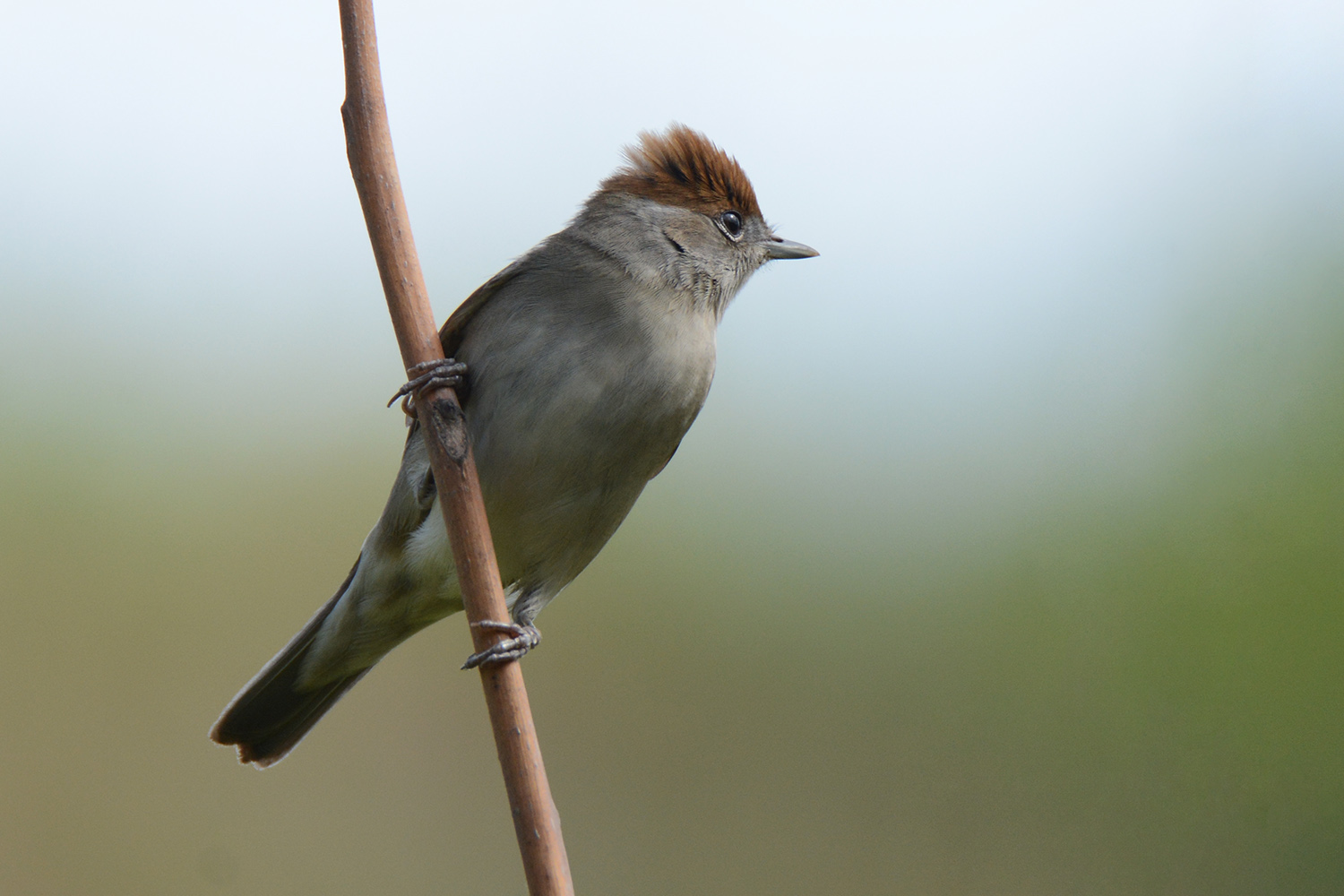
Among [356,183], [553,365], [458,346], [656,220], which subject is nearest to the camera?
[356,183]

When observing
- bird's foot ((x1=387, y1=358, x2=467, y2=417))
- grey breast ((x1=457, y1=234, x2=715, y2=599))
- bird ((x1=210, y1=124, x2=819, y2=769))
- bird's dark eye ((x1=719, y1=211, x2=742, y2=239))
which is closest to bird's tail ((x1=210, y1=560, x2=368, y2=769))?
bird ((x1=210, y1=124, x2=819, y2=769))

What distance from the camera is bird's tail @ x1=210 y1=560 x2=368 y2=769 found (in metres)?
3.41

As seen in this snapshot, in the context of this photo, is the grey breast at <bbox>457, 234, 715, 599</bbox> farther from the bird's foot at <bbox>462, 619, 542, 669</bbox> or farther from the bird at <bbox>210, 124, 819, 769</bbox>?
the bird's foot at <bbox>462, 619, 542, 669</bbox>

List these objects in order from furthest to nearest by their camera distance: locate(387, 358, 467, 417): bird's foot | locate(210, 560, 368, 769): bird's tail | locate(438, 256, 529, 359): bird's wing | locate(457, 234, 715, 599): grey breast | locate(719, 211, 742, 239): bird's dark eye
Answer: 1. locate(719, 211, 742, 239): bird's dark eye
2. locate(210, 560, 368, 769): bird's tail
3. locate(438, 256, 529, 359): bird's wing
4. locate(457, 234, 715, 599): grey breast
5. locate(387, 358, 467, 417): bird's foot

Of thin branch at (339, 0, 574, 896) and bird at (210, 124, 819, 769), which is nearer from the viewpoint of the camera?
thin branch at (339, 0, 574, 896)

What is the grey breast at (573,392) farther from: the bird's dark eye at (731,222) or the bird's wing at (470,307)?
the bird's dark eye at (731,222)

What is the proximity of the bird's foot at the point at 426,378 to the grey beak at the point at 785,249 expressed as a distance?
1.38 m

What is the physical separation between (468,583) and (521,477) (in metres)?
0.96

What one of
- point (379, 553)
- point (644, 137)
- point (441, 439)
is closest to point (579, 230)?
point (644, 137)

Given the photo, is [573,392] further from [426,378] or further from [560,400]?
[426,378]

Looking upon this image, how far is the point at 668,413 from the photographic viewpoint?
3.01 metres

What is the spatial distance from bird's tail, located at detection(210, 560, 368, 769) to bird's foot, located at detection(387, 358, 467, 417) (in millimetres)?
967

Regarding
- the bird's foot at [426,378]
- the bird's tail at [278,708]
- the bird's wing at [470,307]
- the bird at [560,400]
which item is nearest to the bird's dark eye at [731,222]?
the bird at [560,400]

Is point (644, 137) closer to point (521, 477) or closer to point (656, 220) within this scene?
point (656, 220)
